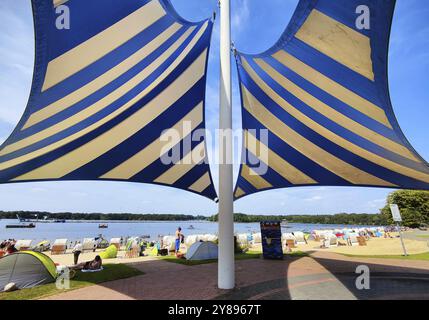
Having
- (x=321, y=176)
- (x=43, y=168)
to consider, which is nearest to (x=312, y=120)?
(x=321, y=176)

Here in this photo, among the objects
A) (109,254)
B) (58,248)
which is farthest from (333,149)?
(58,248)

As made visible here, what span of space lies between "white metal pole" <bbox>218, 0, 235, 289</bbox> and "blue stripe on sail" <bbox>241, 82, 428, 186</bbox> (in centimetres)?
158

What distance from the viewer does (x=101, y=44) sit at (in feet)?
15.0

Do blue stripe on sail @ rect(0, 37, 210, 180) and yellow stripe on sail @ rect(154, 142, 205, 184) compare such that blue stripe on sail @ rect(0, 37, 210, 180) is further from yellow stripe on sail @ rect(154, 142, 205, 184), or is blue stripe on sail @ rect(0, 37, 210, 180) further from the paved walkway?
yellow stripe on sail @ rect(154, 142, 205, 184)

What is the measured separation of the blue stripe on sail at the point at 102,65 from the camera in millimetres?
4559

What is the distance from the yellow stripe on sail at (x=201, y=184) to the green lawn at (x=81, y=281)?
334cm

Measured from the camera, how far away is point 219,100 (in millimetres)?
5879

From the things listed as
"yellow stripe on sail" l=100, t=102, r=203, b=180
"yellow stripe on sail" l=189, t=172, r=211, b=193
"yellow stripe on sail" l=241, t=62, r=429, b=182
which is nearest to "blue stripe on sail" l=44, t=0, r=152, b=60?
"yellow stripe on sail" l=100, t=102, r=203, b=180

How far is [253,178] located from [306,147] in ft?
9.92

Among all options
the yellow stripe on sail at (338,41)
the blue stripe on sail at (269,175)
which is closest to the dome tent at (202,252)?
the blue stripe on sail at (269,175)

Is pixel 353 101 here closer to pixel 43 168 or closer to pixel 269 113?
pixel 269 113

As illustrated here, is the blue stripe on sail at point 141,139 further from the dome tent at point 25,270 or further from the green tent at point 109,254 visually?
the green tent at point 109,254

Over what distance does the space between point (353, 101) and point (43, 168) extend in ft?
20.7
